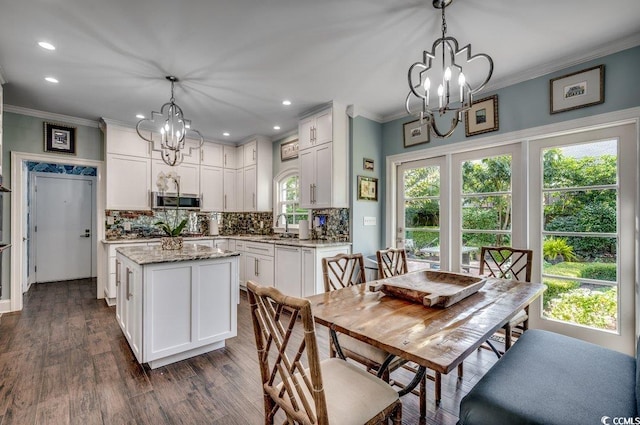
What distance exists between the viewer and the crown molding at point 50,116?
391 centimetres

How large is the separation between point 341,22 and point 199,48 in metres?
1.25

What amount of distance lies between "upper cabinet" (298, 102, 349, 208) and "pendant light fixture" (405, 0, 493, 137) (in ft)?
3.34

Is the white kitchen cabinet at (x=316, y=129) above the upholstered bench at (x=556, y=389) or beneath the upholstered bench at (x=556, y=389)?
→ above

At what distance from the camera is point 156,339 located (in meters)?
2.41

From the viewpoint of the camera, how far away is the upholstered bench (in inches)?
44.5

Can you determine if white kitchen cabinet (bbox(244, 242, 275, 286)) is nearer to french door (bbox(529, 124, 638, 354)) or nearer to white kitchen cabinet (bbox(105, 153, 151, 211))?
white kitchen cabinet (bbox(105, 153, 151, 211))

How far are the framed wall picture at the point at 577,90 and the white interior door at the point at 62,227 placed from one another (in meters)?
7.65

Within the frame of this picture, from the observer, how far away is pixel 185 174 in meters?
5.21

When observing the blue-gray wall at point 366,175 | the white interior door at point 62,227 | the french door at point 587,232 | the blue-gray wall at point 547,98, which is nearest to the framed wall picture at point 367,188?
the blue-gray wall at point 366,175

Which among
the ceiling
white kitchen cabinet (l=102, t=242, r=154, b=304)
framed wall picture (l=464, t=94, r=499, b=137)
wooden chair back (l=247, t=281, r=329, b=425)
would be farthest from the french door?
white kitchen cabinet (l=102, t=242, r=154, b=304)

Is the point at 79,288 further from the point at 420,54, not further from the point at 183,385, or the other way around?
the point at 420,54

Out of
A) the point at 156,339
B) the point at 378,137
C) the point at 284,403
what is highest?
the point at 378,137

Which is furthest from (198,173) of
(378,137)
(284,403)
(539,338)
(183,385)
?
(539,338)

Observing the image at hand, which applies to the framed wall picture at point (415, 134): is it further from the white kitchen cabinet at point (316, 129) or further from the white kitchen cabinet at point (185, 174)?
the white kitchen cabinet at point (185, 174)
